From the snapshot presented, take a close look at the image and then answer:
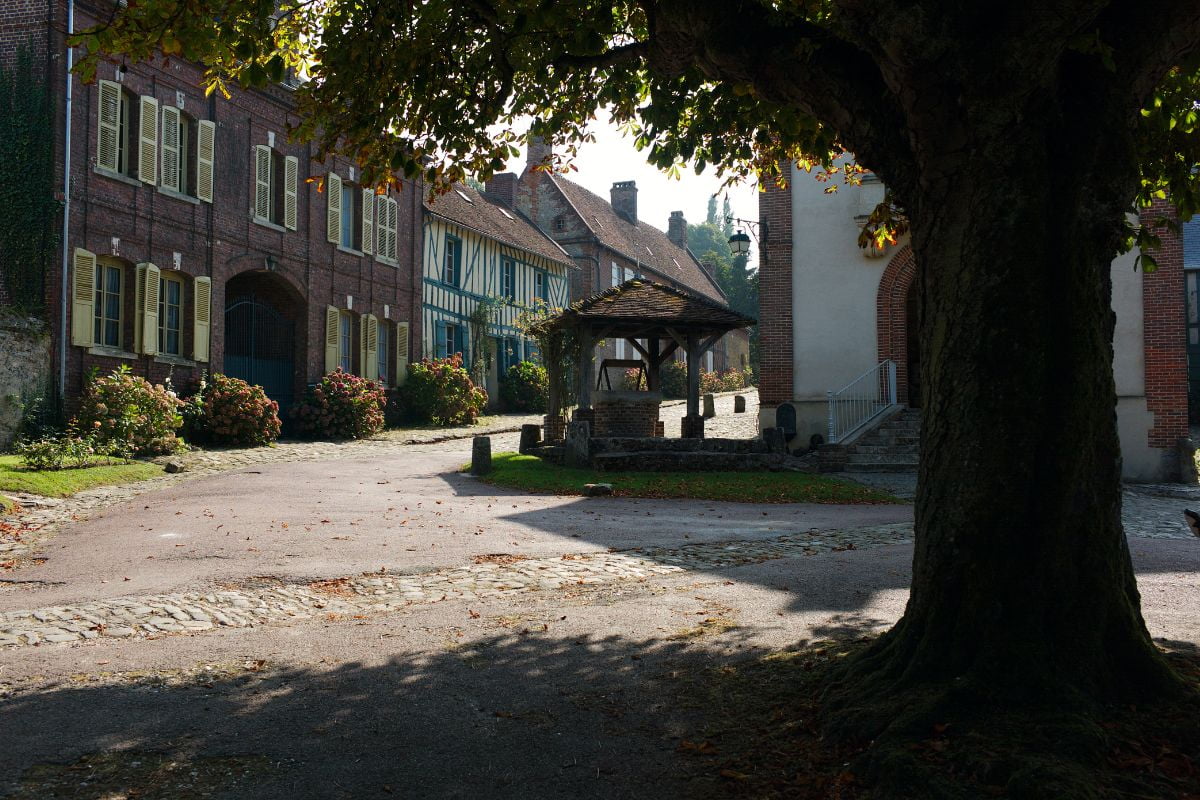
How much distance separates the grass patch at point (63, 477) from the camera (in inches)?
471

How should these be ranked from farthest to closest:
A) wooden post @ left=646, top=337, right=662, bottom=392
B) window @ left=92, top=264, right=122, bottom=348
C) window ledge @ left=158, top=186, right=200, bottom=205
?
wooden post @ left=646, top=337, right=662, bottom=392
window ledge @ left=158, top=186, right=200, bottom=205
window @ left=92, top=264, right=122, bottom=348

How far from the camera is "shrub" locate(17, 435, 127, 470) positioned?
44.7ft

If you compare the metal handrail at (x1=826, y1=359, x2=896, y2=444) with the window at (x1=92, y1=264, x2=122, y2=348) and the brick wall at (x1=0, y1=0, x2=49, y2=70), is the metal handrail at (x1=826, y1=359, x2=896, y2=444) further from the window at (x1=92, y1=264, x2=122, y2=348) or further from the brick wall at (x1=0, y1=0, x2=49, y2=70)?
the brick wall at (x1=0, y1=0, x2=49, y2=70)

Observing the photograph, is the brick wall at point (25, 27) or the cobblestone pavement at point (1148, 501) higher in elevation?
the brick wall at point (25, 27)

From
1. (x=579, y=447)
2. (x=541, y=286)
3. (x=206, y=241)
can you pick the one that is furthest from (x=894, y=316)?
(x=541, y=286)

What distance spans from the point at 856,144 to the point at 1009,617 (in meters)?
2.15

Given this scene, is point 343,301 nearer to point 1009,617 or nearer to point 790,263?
point 790,263

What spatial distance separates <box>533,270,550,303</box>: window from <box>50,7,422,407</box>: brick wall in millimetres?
8077

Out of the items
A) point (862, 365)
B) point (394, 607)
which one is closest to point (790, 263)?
point (862, 365)

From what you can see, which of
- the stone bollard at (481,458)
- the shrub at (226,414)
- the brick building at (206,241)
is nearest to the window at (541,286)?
the brick building at (206,241)

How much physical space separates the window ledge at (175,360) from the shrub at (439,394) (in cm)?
728

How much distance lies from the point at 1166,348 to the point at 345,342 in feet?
60.3

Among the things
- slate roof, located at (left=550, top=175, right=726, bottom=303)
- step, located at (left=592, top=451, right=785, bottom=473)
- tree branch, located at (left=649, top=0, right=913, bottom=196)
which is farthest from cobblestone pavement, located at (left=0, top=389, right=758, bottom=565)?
slate roof, located at (left=550, top=175, right=726, bottom=303)

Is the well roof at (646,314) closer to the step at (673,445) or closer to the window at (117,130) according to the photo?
the step at (673,445)
